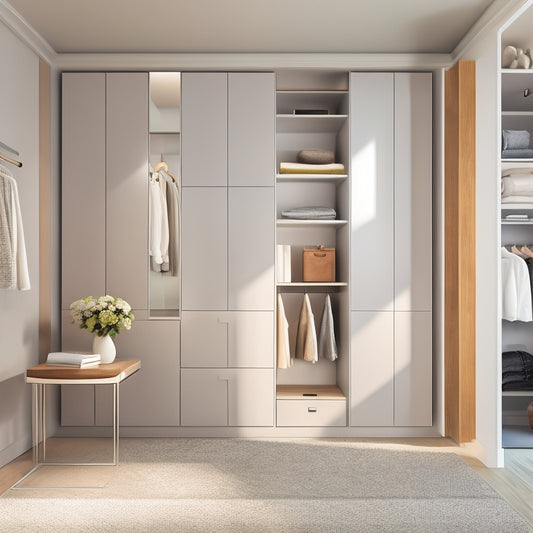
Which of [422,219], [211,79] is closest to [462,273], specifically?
[422,219]

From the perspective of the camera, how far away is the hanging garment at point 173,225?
416 centimetres

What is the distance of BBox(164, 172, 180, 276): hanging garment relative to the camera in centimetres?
416

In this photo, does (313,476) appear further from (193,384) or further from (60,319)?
(60,319)


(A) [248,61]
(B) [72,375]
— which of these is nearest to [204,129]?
(A) [248,61]

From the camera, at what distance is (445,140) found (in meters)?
4.02

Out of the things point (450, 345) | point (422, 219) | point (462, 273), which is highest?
point (422, 219)

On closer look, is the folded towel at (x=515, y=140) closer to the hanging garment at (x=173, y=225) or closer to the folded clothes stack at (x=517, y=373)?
the folded clothes stack at (x=517, y=373)

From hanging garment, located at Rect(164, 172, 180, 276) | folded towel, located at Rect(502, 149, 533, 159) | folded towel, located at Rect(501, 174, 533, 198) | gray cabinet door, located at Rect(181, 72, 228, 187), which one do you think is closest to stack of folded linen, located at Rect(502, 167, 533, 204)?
folded towel, located at Rect(501, 174, 533, 198)

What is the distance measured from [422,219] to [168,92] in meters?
2.07

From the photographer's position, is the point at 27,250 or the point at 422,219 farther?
the point at 422,219

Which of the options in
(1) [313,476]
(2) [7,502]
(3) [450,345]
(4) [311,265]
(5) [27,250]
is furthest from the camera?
(4) [311,265]

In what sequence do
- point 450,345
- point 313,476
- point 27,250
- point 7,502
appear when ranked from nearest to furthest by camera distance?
point 7,502, point 313,476, point 27,250, point 450,345

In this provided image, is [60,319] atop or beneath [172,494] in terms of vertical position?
atop

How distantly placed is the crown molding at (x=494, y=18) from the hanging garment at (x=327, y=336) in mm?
1990
